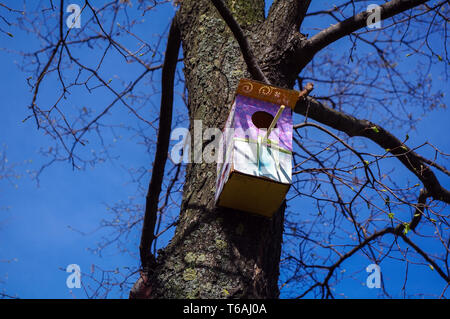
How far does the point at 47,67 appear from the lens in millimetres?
2500

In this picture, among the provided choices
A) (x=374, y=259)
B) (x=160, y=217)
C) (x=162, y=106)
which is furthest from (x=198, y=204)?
(x=374, y=259)

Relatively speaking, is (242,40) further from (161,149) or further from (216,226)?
(216,226)

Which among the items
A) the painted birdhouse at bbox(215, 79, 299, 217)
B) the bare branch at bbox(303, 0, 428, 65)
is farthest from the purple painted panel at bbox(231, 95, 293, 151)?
the bare branch at bbox(303, 0, 428, 65)

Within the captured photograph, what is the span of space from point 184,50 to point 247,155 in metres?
1.10

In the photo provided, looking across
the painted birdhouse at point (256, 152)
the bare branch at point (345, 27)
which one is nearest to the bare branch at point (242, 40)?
the painted birdhouse at point (256, 152)

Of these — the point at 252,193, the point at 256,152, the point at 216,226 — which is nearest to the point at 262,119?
the point at 256,152

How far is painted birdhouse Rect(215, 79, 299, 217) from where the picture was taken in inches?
75.6

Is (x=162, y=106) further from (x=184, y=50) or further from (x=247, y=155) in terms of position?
(x=247, y=155)

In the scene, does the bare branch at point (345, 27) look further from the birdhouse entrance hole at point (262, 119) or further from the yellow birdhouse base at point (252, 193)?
the yellow birdhouse base at point (252, 193)

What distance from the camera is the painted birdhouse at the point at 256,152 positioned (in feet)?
6.30

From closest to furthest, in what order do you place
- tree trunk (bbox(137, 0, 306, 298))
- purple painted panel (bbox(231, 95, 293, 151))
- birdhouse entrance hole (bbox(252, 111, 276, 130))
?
tree trunk (bbox(137, 0, 306, 298)), purple painted panel (bbox(231, 95, 293, 151)), birdhouse entrance hole (bbox(252, 111, 276, 130))

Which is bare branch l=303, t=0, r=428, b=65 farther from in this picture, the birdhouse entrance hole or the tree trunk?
the birdhouse entrance hole

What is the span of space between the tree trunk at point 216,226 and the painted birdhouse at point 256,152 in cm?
8

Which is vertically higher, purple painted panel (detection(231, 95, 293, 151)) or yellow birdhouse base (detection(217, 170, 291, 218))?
purple painted panel (detection(231, 95, 293, 151))
